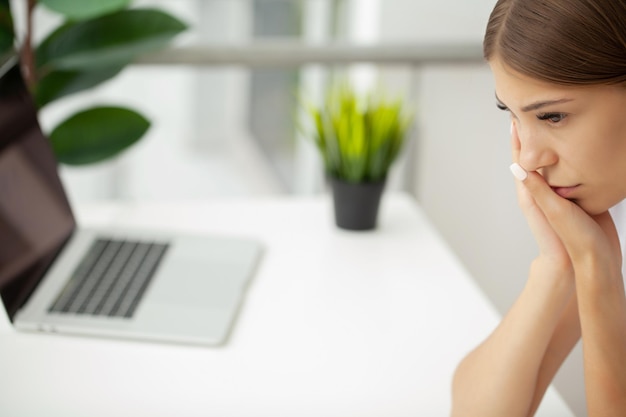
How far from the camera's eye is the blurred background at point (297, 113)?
114cm

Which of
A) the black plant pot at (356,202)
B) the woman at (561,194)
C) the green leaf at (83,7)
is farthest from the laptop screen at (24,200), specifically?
the woman at (561,194)

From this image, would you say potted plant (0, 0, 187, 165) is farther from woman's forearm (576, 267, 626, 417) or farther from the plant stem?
woman's forearm (576, 267, 626, 417)

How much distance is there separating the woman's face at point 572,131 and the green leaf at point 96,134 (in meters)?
0.79

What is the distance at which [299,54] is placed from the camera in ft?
5.41

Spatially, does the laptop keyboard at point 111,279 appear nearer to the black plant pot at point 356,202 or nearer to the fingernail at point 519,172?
the black plant pot at point 356,202

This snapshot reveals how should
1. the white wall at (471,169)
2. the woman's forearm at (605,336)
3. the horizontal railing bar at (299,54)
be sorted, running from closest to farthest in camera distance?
the woman's forearm at (605,336)
the white wall at (471,169)
the horizontal railing bar at (299,54)

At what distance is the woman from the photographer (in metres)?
0.65

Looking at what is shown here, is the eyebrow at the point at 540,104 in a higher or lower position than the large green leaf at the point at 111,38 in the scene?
higher

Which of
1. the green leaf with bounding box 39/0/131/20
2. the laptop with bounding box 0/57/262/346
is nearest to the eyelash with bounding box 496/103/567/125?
the laptop with bounding box 0/57/262/346

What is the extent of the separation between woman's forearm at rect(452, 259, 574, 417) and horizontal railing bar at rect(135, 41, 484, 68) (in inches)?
34.9

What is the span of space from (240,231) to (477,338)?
0.48 metres

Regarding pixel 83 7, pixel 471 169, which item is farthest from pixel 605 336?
pixel 83 7

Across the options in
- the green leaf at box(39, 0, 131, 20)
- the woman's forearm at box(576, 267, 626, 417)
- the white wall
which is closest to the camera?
the woman's forearm at box(576, 267, 626, 417)

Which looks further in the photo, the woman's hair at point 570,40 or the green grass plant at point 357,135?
the green grass plant at point 357,135
